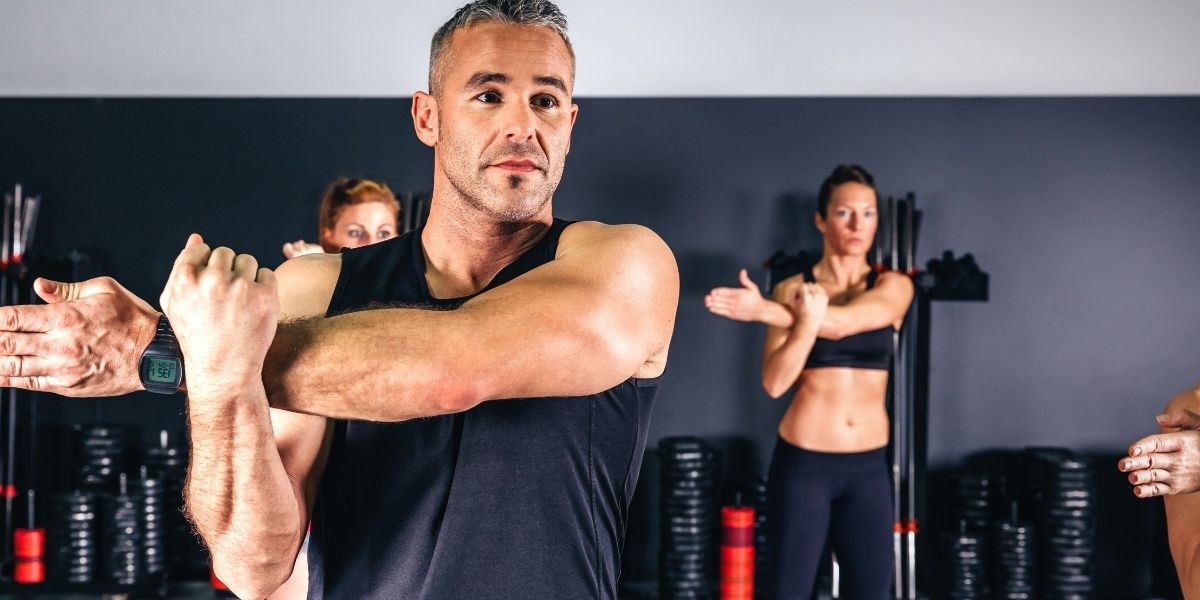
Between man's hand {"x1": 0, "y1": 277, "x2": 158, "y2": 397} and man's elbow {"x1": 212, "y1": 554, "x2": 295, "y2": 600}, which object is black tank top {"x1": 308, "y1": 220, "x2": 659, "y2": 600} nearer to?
man's elbow {"x1": 212, "y1": 554, "x2": 295, "y2": 600}

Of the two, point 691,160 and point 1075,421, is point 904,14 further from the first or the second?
point 1075,421

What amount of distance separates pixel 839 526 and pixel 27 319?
3.34m

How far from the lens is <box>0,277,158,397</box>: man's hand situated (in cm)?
95

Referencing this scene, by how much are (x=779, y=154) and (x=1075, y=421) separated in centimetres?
188

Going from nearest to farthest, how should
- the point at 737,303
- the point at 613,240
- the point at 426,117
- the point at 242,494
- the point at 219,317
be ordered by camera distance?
the point at 219,317, the point at 242,494, the point at 613,240, the point at 426,117, the point at 737,303

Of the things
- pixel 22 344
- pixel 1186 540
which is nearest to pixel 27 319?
pixel 22 344

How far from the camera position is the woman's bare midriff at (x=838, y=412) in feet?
12.7

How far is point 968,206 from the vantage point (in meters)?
4.65

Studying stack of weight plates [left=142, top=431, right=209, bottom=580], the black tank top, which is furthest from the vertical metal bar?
the black tank top

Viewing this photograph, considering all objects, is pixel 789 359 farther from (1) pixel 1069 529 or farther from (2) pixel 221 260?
(2) pixel 221 260

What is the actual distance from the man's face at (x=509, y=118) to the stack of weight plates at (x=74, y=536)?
12.0 feet

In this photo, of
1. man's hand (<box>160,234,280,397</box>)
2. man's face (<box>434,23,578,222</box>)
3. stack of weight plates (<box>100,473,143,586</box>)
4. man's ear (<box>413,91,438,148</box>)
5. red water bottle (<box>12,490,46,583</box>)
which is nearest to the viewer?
man's hand (<box>160,234,280,397</box>)

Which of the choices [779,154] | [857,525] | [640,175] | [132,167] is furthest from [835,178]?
[132,167]

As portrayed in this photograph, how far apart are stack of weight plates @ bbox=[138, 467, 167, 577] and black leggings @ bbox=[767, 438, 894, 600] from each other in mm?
2590
